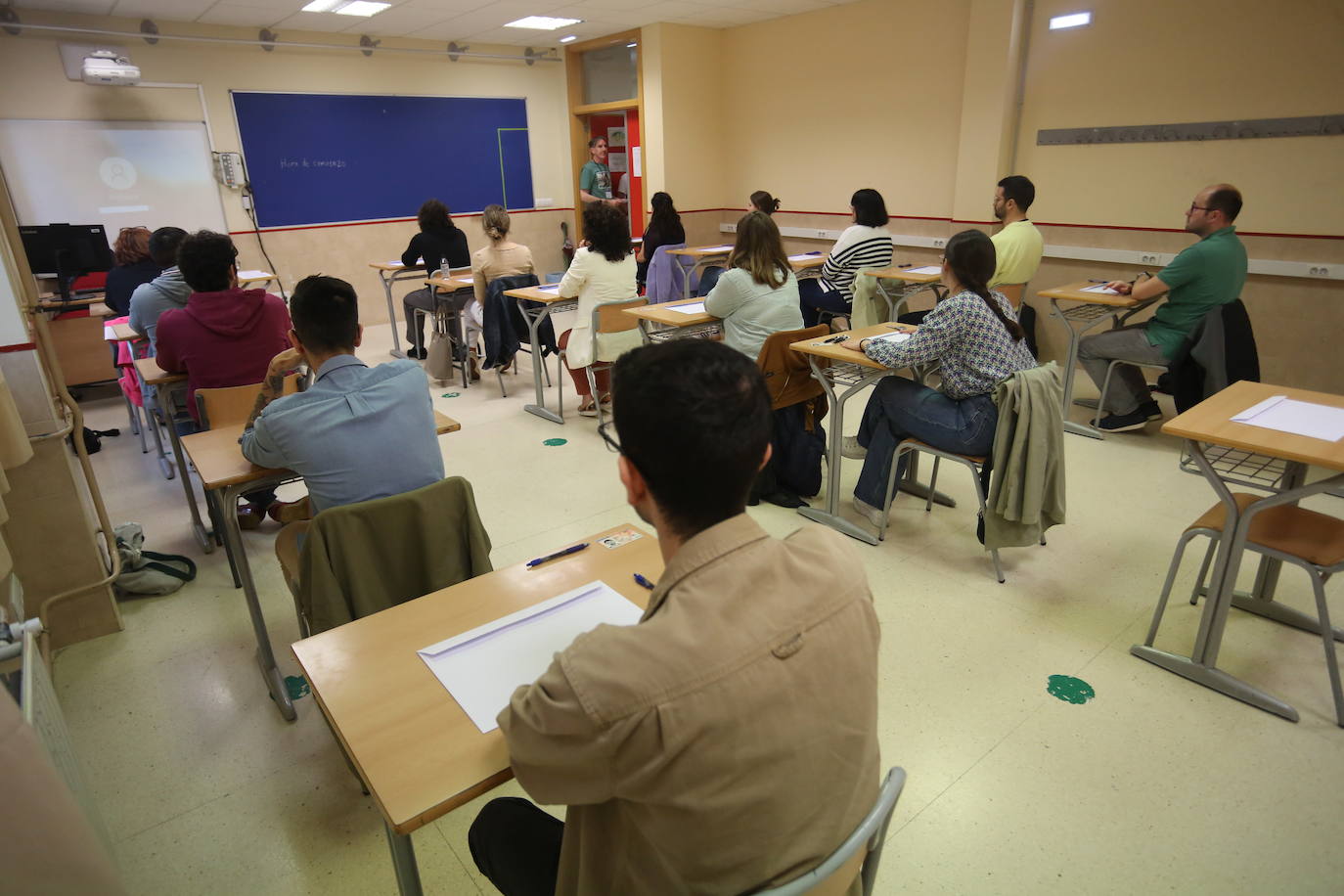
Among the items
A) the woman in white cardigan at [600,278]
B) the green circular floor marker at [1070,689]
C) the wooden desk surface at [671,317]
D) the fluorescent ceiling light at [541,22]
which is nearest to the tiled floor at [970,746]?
the green circular floor marker at [1070,689]

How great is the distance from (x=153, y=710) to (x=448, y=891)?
4.04ft

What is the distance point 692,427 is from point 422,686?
646mm

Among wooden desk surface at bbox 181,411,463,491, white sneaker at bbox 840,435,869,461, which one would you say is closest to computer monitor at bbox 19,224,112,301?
wooden desk surface at bbox 181,411,463,491

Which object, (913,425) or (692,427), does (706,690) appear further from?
(913,425)

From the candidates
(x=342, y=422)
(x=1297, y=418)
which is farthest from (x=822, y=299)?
(x=342, y=422)

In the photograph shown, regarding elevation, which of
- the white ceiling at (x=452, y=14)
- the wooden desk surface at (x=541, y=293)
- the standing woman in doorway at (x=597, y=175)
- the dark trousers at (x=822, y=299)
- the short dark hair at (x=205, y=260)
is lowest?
the dark trousers at (x=822, y=299)

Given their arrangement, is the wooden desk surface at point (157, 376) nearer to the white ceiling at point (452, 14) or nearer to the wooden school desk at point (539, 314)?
the wooden school desk at point (539, 314)

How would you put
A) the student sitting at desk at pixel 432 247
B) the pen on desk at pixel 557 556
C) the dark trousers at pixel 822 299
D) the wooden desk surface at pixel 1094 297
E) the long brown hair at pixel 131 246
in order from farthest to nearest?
1. the student sitting at desk at pixel 432 247
2. the dark trousers at pixel 822 299
3. the long brown hair at pixel 131 246
4. the wooden desk surface at pixel 1094 297
5. the pen on desk at pixel 557 556

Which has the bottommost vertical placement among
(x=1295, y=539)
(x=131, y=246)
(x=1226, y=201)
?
(x=1295, y=539)

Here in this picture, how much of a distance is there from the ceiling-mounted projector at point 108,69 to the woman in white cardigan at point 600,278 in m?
4.35

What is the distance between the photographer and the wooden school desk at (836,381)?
299 centimetres

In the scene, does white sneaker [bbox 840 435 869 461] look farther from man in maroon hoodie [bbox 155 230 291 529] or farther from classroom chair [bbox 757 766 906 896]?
classroom chair [bbox 757 766 906 896]

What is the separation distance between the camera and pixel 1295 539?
213 cm

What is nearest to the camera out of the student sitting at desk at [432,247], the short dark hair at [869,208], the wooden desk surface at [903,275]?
the wooden desk surface at [903,275]
